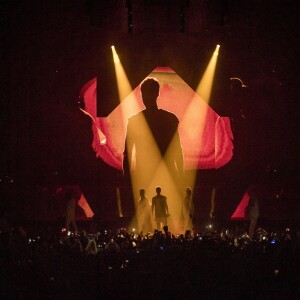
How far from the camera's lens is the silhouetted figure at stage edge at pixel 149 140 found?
1340 centimetres

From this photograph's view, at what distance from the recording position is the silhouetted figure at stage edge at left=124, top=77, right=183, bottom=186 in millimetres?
13398

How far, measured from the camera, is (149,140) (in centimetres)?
1368

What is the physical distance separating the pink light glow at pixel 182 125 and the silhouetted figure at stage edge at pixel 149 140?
0.23m

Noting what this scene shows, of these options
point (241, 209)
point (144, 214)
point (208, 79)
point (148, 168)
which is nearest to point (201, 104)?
point (208, 79)

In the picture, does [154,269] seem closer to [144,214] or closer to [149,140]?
[144,214]

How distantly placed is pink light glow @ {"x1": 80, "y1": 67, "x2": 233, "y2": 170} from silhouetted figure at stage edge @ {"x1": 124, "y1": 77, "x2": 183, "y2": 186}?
0.76 feet

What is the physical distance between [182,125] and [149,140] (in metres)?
0.90

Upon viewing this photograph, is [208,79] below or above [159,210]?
above

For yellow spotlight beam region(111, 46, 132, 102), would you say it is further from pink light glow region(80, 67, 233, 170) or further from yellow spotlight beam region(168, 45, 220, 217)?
yellow spotlight beam region(168, 45, 220, 217)

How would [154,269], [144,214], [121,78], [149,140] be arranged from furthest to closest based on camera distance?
[121,78], [149,140], [144,214], [154,269]

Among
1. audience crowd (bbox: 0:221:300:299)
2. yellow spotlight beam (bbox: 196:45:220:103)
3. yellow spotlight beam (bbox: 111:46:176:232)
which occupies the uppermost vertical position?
yellow spotlight beam (bbox: 196:45:220:103)

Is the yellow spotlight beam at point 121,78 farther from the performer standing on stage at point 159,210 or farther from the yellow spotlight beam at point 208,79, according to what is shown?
the performer standing on stage at point 159,210

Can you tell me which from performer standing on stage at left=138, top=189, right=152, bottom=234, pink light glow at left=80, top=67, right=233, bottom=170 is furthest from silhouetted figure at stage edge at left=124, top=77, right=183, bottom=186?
performer standing on stage at left=138, top=189, right=152, bottom=234

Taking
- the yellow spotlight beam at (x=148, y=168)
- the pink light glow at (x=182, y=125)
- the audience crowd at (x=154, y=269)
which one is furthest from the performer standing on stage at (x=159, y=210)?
the audience crowd at (x=154, y=269)
